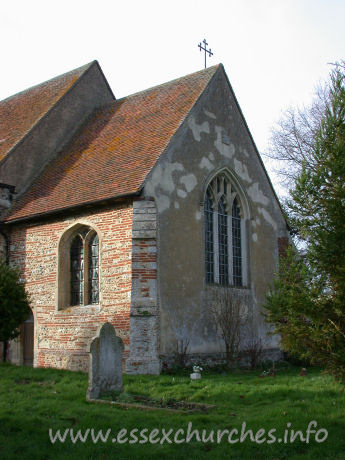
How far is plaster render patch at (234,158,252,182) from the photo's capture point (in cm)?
1706

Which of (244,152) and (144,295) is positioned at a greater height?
(244,152)

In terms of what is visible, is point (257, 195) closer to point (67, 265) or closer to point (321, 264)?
point (67, 265)

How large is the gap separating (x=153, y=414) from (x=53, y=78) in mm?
17560

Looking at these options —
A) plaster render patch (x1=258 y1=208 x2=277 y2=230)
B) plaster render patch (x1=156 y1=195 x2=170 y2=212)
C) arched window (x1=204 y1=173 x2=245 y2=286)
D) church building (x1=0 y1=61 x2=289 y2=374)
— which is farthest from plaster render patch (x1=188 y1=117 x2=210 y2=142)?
plaster render patch (x1=258 y1=208 x2=277 y2=230)

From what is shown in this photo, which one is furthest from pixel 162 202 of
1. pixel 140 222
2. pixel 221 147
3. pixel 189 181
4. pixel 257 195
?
pixel 257 195

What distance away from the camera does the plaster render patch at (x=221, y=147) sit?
16.4 metres

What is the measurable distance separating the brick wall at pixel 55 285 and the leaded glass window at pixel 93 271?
0.44m

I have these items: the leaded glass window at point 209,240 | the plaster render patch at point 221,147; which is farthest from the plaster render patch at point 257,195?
the leaded glass window at point 209,240

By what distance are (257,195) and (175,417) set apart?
441 inches

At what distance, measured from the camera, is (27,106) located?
67.3 ft

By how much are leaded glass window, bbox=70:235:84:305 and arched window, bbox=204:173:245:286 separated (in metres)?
3.65

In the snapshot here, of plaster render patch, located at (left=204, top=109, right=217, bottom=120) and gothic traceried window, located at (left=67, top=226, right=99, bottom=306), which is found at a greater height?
plaster render patch, located at (left=204, top=109, right=217, bottom=120)

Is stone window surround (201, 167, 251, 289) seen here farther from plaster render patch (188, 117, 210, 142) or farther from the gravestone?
the gravestone

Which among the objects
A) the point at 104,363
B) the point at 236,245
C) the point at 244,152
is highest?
the point at 244,152
